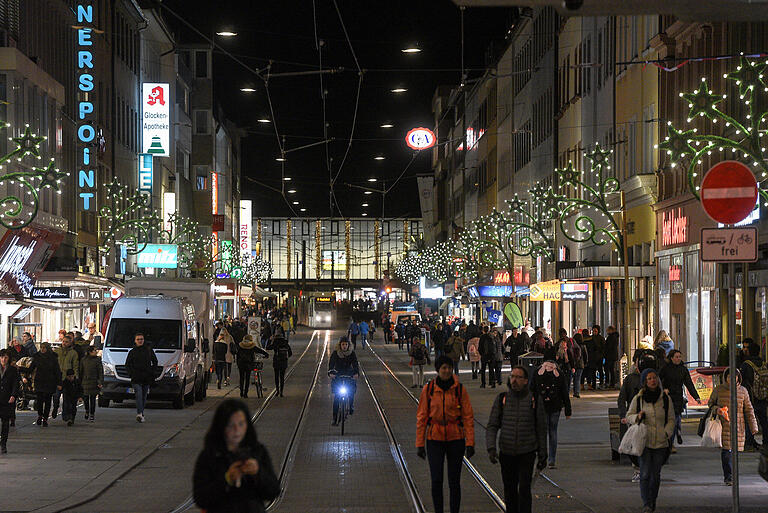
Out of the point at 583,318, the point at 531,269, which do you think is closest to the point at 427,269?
the point at 531,269

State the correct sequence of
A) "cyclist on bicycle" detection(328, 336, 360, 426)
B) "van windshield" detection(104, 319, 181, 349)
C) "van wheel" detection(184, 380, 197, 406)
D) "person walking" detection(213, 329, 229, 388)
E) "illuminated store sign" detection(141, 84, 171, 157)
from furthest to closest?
"illuminated store sign" detection(141, 84, 171, 157) → "person walking" detection(213, 329, 229, 388) → "van wheel" detection(184, 380, 197, 406) → "van windshield" detection(104, 319, 181, 349) → "cyclist on bicycle" detection(328, 336, 360, 426)

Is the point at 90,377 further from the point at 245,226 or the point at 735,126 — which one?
the point at 245,226

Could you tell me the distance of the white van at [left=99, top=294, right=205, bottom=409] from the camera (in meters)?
31.6

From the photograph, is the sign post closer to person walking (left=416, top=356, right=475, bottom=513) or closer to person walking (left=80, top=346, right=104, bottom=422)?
person walking (left=416, top=356, right=475, bottom=513)

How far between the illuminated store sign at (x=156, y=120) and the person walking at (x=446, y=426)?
58248 mm

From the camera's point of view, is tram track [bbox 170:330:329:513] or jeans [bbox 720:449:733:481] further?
jeans [bbox 720:449:733:481]

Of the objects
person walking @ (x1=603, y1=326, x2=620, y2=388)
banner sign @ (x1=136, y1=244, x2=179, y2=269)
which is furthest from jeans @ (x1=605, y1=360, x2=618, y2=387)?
banner sign @ (x1=136, y1=244, x2=179, y2=269)

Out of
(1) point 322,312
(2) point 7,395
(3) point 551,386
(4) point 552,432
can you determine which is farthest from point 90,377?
(1) point 322,312

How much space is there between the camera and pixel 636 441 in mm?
14969

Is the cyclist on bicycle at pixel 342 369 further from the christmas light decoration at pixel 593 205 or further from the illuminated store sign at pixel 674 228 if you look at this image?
the illuminated store sign at pixel 674 228

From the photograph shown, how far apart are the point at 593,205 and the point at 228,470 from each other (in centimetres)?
2990

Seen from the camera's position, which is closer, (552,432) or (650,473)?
(650,473)

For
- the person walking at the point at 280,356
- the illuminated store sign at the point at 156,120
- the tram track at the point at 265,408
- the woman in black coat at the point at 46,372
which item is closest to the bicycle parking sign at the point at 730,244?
the tram track at the point at 265,408

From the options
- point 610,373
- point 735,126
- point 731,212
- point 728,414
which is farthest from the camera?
point 610,373
